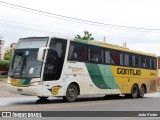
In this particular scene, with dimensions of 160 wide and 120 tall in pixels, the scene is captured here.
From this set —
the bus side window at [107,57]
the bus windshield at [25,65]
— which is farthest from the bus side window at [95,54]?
the bus windshield at [25,65]

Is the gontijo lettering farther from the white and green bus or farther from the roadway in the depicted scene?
the roadway

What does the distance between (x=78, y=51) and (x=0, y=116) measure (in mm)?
9143

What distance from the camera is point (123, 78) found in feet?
86.7

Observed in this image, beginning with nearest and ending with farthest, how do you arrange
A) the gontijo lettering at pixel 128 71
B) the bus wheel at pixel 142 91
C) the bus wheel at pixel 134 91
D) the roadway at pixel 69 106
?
1. the roadway at pixel 69 106
2. the gontijo lettering at pixel 128 71
3. the bus wheel at pixel 134 91
4. the bus wheel at pixel 142 91

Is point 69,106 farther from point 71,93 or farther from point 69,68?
point 69,68

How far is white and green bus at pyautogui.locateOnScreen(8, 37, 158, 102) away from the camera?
63.9 feet

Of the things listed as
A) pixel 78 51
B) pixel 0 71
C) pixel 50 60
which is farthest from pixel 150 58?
pixel 0 71

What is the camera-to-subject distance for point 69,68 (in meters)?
21.0

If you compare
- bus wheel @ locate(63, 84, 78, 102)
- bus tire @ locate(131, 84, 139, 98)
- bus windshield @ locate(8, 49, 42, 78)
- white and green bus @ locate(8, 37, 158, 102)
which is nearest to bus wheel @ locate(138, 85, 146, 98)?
bus tire @ locate(131, 84, 139, 98)

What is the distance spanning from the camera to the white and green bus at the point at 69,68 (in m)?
19.5

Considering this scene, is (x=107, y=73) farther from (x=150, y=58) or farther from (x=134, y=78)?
(x=150, y=58)

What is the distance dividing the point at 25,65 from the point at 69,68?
2415 mm

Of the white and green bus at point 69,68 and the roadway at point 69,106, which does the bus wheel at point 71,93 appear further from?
the roadway at point 69,106

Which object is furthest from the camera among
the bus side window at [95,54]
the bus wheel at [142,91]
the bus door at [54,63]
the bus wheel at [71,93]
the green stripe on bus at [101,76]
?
the bus wheel at [142,91]
